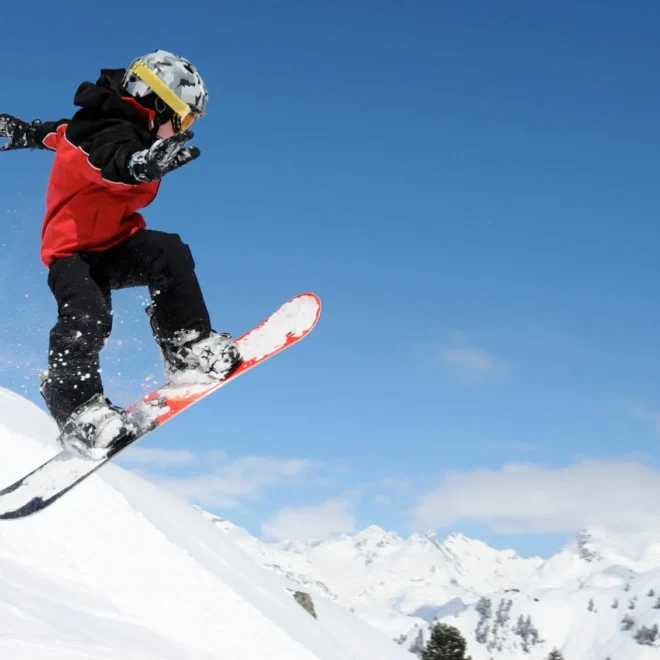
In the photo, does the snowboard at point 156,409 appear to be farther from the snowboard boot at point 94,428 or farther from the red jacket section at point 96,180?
the red jacket section at point 96,180

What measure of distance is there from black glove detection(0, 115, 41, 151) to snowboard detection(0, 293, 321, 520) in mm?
2144

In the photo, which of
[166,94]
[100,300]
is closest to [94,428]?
[100,300]

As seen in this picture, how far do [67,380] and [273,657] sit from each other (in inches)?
356

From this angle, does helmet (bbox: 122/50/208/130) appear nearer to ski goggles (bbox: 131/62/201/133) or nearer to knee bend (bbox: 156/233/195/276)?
ski goggles (bbox: 131/62/201/133)

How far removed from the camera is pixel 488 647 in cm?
19025

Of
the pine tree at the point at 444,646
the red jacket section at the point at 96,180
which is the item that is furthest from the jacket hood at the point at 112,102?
the pine tree at the point at 444,646

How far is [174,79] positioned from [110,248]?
1231 millimetres

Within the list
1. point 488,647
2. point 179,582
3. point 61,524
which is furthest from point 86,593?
point 488,647

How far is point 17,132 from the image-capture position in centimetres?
609

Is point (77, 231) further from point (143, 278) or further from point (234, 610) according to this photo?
point (234, 610)

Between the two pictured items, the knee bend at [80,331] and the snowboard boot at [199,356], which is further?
the snowboard boot at [199,356]

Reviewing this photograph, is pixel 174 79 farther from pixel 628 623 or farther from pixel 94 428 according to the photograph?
pixel 628 623

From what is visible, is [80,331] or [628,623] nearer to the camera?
[80,331]

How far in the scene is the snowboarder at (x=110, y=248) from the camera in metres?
4.91
